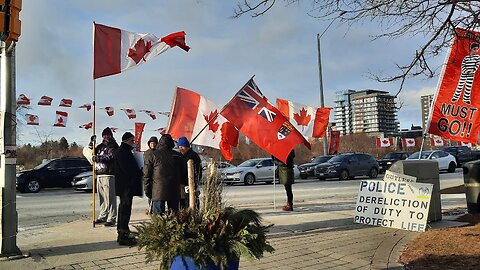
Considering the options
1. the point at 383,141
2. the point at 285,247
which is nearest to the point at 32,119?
the point at 285,247

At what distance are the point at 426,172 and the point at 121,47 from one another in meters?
6.62

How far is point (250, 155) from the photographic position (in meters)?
50.3

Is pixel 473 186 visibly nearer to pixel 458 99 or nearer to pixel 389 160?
pixel 458 99

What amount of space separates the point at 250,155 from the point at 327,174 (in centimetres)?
2188

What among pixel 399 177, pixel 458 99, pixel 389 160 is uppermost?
pixel 458 99

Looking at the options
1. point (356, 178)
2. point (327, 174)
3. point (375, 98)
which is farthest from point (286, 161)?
point (356, 178)

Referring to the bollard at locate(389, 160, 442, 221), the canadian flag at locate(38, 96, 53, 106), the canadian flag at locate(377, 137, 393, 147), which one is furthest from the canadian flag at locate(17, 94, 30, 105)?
the canadian flag at locate(377, 137, 393, 147)

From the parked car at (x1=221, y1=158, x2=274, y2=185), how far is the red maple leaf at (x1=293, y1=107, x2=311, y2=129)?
20.2 ft

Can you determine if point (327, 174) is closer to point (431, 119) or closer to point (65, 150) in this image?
point (431, 119)

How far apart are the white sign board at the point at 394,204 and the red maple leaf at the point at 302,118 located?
12.3 m

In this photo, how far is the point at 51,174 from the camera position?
931 inches

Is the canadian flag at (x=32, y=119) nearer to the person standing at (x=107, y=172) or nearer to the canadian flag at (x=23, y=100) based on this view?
the canadian flag at (x=23, y=100)

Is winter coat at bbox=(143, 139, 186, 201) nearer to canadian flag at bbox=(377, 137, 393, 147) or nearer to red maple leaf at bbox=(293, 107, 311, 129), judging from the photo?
red maple leaf at bbox=(293, 107, 311, 129)

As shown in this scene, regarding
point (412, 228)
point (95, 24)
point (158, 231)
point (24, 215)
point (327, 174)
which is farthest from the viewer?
point (327, 174)
